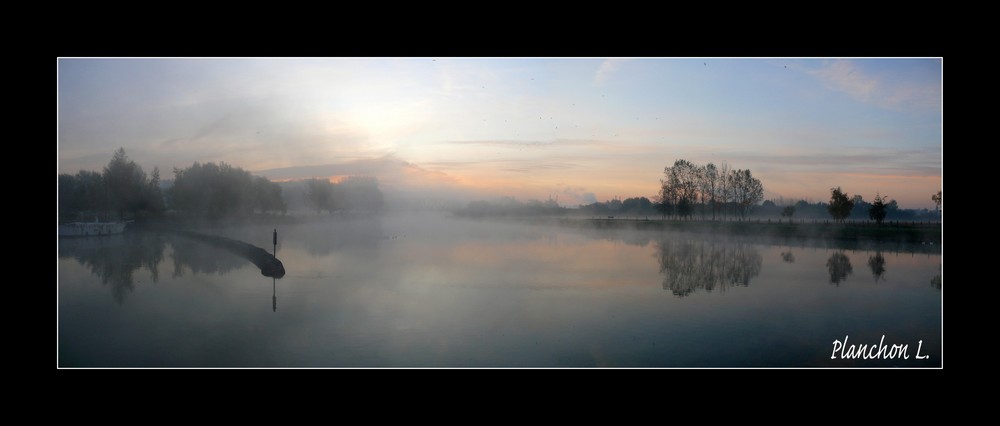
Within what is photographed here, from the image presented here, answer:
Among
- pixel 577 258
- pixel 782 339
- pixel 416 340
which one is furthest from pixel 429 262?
pixel 782 339

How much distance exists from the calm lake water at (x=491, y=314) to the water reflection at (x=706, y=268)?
0.14 metres

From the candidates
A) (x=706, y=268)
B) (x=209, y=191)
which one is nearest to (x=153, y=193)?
(x=209, y=191)

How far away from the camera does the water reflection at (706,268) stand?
16688 mm

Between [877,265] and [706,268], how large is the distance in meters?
7.64

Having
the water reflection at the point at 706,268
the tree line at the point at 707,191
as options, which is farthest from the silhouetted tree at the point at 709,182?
the water reflection at the point at 706,268

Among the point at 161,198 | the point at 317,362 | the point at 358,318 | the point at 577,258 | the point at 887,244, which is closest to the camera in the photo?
the point at 317,362

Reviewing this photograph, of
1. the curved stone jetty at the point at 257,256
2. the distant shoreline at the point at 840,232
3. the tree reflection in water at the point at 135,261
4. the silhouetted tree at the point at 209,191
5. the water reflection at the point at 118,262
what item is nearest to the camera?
the water reflection at the point at 118,262

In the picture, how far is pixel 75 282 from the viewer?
55.4ft

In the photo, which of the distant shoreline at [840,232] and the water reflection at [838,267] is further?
the distant shoreline at [840,232]

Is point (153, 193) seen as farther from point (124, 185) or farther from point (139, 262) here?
point (139, 262)

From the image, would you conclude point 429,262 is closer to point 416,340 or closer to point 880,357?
point 416,340

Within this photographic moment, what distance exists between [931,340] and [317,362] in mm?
10843

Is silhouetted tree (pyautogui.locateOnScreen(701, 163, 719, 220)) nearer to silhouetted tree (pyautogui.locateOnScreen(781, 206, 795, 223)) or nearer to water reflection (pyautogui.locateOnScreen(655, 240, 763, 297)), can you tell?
silhouetted tree (pyautogui.locateOnScreen(781, 206, 795, 223))

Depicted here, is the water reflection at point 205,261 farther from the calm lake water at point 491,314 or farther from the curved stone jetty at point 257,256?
the curved stone jetty at point 257,256
